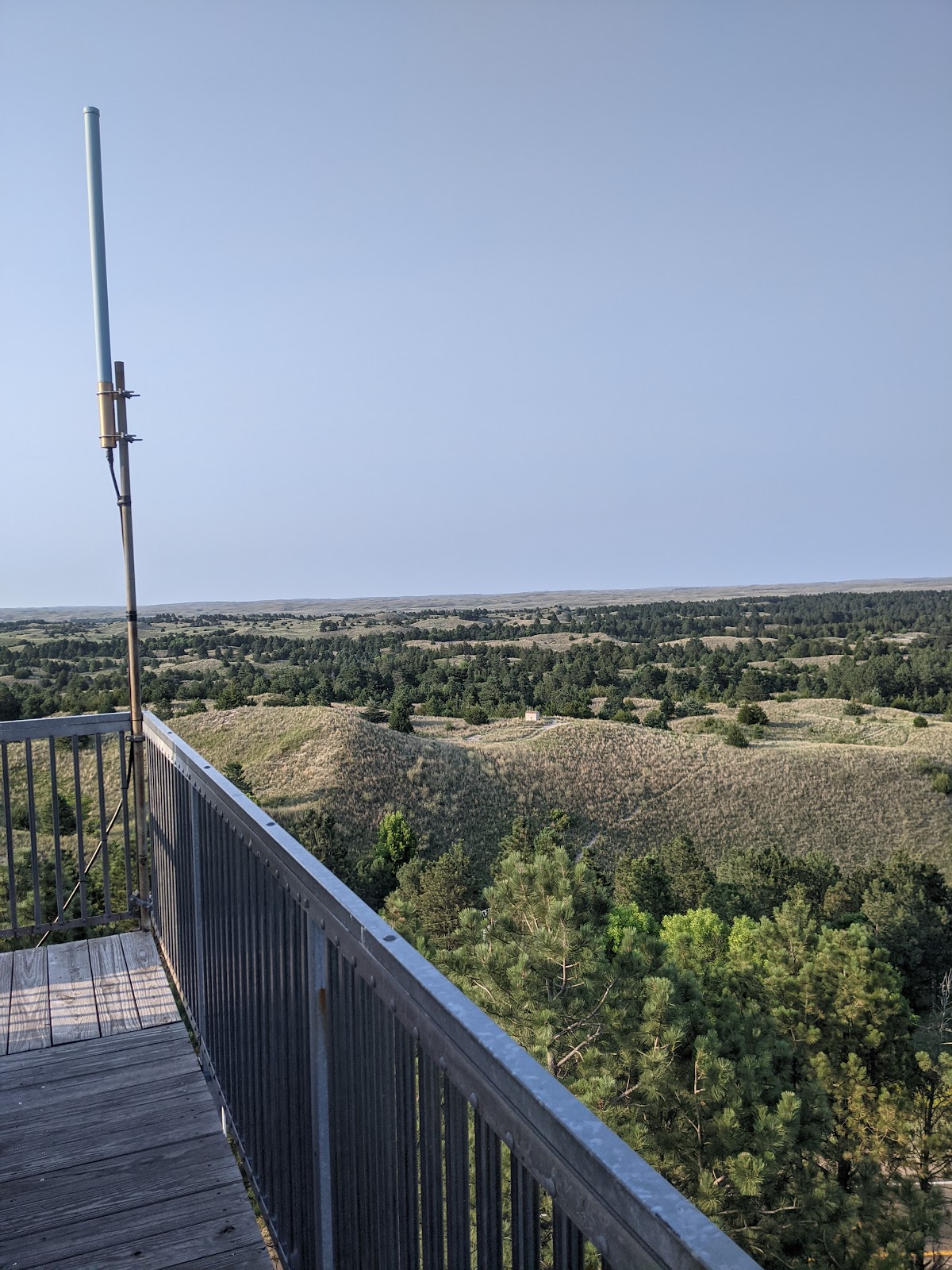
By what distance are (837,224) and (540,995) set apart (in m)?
77.9

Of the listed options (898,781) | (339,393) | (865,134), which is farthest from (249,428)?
(865,134)

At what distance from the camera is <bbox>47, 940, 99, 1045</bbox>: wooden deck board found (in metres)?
3.07

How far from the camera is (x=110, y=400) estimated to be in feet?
12.3

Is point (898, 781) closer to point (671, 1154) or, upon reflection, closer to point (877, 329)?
point (671, 1154)

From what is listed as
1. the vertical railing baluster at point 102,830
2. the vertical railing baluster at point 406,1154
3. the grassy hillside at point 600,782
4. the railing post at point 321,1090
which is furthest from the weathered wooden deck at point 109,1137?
the grassy hillside at point 600,782

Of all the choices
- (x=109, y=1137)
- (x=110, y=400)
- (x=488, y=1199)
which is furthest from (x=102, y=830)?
(x=488, y=1199)

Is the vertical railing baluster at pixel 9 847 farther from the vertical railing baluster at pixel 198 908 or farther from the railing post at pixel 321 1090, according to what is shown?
the railing post at pixel 321 1090

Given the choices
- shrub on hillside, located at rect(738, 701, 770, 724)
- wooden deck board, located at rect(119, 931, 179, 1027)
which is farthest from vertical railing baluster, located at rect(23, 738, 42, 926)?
shrub on hillside, located at rect(738, 701, 770, 724)

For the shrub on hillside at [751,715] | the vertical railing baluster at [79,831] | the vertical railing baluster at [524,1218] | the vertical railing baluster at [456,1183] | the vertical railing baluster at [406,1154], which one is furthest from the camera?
the shrub on hillside at [751,715]

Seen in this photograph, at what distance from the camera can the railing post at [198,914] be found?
2650 mm

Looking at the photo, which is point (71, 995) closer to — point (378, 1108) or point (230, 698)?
point (378, 1108)

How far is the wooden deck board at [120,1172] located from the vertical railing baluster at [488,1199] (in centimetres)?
136

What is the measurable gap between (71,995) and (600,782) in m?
47.5

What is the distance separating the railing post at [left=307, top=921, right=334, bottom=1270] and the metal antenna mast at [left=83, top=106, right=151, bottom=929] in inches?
97.2
